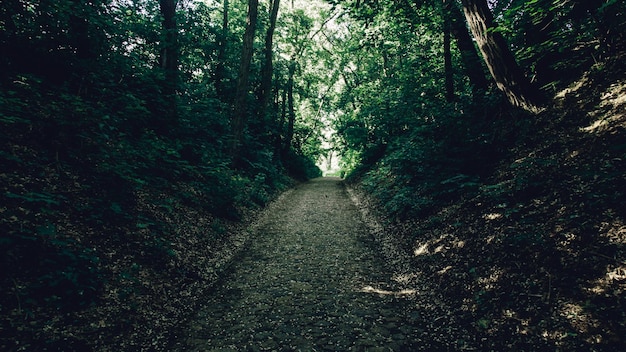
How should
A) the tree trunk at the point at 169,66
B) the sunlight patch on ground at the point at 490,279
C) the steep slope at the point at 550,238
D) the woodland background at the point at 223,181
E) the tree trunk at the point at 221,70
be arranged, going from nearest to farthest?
the steep slope at the point at 550,238
the woodland background at the point at 223,181
the sunlight patch on ground at the point at 490,279
the tree trunk at the point at 169,66
the tree trunk at the point at 221,70

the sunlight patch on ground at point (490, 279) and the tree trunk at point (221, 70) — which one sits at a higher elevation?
the tree trunk at point (221, 70)

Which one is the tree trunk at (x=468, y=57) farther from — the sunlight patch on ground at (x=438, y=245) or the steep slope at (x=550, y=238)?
the sunlight patch on ground at (x=438, y=245)

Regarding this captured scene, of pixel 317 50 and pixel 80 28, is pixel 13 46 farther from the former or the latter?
pixel 317 50

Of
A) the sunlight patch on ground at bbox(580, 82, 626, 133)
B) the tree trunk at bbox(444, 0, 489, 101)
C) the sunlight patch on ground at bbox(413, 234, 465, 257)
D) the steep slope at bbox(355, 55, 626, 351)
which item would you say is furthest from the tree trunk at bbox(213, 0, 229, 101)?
the sunlight patch on ground at bbox(580, 82, 626, 133)

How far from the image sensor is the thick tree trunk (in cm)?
712

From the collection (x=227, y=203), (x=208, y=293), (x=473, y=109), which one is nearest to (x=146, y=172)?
(x=227, y=203)

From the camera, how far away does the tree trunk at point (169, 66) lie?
361 inches

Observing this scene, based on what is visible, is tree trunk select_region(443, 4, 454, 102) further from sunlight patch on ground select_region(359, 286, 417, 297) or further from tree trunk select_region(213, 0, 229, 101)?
tree trunk select_region(213, 0, 229, 101)

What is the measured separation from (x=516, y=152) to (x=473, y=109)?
2751 millimetres

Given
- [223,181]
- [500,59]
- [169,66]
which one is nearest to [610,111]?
[500,59]

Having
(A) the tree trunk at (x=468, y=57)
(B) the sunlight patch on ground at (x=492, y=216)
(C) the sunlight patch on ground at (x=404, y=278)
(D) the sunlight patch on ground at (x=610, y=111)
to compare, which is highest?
(A) the tree trunk at (x=468, y=57)

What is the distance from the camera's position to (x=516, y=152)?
695 centimetres

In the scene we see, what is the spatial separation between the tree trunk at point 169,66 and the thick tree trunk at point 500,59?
27.1 ft

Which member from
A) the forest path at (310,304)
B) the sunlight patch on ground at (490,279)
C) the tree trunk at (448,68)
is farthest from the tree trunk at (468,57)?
the sunlight patch on ground at (490,279)
